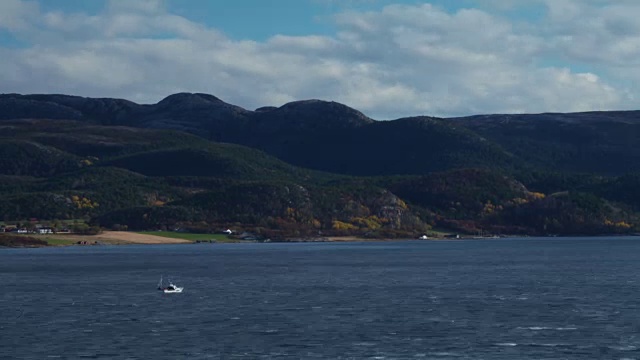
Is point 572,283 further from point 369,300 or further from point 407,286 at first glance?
point 369,300

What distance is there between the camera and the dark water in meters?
83.4

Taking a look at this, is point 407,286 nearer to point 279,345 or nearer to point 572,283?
point 572,283

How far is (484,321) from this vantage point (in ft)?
325

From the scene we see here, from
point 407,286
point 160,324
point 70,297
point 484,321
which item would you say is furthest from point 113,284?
point 484,321

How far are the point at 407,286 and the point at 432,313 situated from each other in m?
35.7

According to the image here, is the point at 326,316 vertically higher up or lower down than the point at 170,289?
lower down

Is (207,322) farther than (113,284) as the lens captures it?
No

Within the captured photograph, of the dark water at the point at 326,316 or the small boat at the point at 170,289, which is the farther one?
the small boat at the point at 170,289

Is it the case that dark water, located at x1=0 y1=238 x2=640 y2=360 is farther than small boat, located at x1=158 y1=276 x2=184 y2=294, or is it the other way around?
small boat, located at x1=158 y1=276 x2=184 y2=294

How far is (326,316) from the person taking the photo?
104m

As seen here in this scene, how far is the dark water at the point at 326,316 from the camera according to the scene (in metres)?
83.4

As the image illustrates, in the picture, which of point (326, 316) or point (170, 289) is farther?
point (170, 289)

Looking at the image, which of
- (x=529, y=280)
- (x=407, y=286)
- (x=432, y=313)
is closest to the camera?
(x=432, y=313)

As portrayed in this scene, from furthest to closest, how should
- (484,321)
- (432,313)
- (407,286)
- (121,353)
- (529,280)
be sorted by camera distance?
(529,280) < (407,286) < (432,313) < (484,321) < (121,353)
